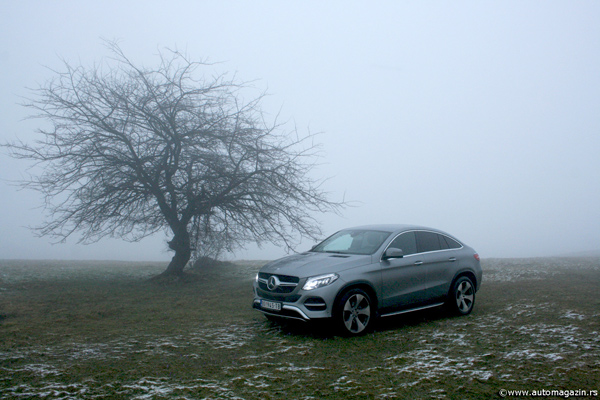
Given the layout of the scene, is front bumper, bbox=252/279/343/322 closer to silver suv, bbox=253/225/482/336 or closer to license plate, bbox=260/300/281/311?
silver suv, bbox=253/225/482/336

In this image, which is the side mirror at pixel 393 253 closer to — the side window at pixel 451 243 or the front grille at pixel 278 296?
the front grille at pixel 278 296

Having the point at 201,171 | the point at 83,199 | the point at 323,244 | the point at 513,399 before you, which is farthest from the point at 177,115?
the point at 513,399

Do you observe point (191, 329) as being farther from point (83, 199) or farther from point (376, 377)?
point (83, 199)

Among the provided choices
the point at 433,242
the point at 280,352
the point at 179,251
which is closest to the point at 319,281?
the point at 280,352

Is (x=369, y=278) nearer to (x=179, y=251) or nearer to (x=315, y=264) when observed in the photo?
(x=315, y=264)

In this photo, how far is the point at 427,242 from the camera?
8.53 metres

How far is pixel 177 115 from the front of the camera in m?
15.3

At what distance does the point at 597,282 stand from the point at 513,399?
10798 millimetres

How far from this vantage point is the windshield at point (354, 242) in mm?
7934

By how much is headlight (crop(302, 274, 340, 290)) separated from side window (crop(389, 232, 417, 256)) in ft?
5.05

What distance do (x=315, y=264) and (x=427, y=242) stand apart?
2423 millimetres

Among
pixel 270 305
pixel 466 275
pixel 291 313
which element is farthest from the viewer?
pixel 466 275

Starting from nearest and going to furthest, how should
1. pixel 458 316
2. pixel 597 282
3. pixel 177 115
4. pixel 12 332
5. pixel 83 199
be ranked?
pixel 12 332, pixel 458 316, pixel 597 282, pixel 83 199, pixel 177 115

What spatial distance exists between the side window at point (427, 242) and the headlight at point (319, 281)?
2139mm
